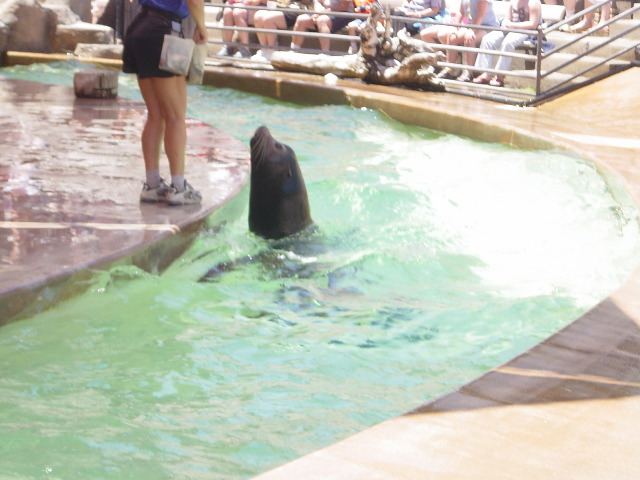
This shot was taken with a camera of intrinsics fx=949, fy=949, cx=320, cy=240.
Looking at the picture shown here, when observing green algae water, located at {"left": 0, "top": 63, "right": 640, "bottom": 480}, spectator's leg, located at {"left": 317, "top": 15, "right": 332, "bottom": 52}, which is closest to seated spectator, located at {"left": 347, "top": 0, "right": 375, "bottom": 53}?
spectator's leg, located at {"left": 317, "top": 15, "right": 332, "bottom": 52}

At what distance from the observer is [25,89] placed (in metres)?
9.61

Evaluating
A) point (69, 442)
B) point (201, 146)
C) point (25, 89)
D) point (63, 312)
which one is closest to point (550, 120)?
point (201, 146)

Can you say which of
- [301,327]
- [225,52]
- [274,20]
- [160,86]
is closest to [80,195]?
[160,86]

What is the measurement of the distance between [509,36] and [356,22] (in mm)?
2454

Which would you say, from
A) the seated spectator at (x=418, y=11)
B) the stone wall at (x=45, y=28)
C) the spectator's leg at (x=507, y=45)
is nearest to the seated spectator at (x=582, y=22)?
the spectator's leg at (x=507, y=45)

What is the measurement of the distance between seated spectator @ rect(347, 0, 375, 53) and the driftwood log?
800 millimetres

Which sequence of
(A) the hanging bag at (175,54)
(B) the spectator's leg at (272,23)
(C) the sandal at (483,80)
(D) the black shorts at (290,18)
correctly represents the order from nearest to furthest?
(A) the hanging bag at (175,54), (C) the sandal at (483,80), (B) the spectator's leg at (272,23), (D) the black shorts at (290,18)

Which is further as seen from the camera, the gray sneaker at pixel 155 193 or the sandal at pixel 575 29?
the sandal at pixel 575 29

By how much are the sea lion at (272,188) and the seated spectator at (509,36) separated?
7.12 meters

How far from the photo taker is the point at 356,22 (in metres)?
13.3

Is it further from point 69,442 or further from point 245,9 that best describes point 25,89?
point 69,442

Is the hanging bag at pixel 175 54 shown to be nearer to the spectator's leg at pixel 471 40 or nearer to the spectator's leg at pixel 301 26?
the spectator's leg at pixel 471 40

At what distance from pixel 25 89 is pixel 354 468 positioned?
8.50 metres

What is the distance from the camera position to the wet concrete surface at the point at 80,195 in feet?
12.5
